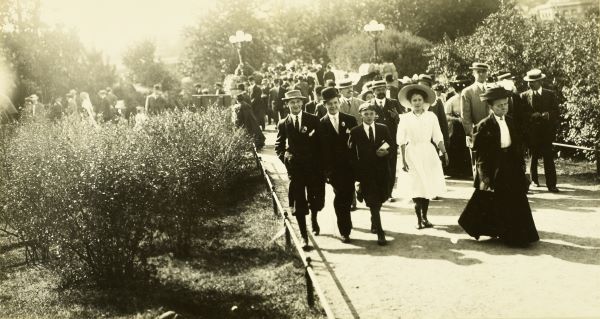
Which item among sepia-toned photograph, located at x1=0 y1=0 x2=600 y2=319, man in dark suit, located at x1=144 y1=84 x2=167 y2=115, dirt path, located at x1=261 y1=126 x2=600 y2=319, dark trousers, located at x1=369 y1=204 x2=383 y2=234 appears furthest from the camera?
man in dark suit, located at x1=144 y1=84 x2=167 y2=115

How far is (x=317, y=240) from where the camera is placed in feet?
30.1

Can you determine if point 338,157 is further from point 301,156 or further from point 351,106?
point 351,106

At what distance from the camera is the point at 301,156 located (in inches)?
349

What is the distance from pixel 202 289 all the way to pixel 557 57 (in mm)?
9512

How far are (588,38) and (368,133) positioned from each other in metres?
6.28

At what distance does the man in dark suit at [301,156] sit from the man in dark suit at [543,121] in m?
4.45

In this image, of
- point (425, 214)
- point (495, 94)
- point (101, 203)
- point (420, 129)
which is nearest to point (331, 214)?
point (425, 214)

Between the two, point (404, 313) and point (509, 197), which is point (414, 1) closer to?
point (509, 197)

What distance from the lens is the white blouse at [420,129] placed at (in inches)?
366

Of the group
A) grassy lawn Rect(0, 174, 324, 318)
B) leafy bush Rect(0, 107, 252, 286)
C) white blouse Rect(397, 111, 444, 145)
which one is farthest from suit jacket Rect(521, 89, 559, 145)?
leafy bush Rect(0, 107, 252, 286)

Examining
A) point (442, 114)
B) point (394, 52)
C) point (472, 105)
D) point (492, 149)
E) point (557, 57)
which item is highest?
point (394, 52)

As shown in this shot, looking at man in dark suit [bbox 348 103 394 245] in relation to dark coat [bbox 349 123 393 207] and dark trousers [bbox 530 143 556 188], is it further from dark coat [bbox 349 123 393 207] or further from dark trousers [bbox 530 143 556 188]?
dark trousers [bbox 530 143 556 188]

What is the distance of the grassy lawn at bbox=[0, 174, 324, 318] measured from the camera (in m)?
7.24

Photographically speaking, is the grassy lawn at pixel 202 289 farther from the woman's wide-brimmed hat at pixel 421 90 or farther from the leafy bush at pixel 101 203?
the woman's wide-brimmed hat at pixel 421 90
